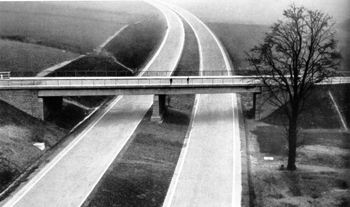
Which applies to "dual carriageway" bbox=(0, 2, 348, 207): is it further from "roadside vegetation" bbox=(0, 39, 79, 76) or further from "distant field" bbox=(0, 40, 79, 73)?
"distant field" bbox=(0, 40, 79, 73)

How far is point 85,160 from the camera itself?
40.2 metres

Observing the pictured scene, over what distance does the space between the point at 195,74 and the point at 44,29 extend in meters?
34.1

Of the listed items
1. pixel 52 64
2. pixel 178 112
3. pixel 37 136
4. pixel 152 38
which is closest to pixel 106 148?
pixel 37 136

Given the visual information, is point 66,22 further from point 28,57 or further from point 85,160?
point 85,160

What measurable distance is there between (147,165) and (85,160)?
17.2 feet

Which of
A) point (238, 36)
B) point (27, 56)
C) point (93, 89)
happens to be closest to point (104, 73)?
point (27, 56)

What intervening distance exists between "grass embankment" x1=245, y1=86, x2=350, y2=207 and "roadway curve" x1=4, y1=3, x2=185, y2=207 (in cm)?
1222

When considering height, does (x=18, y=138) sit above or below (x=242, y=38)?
below

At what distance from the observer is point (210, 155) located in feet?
139

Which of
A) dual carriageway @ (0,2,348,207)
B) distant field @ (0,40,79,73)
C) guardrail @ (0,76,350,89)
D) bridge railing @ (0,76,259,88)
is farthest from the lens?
distant field @ (0,40,79,73)

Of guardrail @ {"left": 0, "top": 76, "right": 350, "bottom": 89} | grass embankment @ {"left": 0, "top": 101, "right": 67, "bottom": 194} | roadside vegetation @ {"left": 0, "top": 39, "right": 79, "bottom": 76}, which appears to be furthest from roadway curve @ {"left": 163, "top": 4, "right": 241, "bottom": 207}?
roadside vegetation @ {"left": 0, "top": 39, "right": 79, "bottom": 76}

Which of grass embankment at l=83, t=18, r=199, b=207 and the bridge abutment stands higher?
the bridge abutment

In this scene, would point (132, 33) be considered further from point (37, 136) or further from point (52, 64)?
point (37, 136)

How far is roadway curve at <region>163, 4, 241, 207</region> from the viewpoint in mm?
34062
